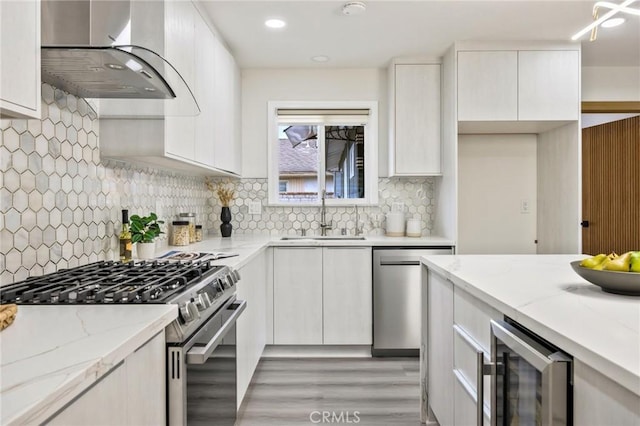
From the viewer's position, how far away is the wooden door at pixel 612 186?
4129 millimetres

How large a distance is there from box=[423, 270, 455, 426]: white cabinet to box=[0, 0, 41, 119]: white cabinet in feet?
5.37

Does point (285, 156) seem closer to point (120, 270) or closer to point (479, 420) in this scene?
point (120, 270)

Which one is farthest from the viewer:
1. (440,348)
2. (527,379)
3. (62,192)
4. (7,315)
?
(440,348)

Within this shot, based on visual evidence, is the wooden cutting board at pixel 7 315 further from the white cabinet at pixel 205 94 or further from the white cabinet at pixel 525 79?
the white cabinet at pixel 525 79

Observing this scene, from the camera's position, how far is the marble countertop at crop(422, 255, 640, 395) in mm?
771

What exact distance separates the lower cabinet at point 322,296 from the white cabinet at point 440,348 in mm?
1130

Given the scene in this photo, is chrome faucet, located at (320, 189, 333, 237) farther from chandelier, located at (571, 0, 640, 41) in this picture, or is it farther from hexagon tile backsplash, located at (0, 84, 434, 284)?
chandelier, located at (571, 0, 640, 41)

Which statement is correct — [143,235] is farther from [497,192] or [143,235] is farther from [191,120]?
[497,192]

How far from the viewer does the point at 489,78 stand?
3.19 metres

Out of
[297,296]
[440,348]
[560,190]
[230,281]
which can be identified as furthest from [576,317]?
[560,190]

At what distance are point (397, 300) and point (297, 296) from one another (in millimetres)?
803

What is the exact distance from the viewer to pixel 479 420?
137 cm

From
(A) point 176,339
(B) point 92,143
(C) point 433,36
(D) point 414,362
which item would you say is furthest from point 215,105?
(D) point 414,362

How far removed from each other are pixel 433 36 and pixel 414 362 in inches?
98.3
